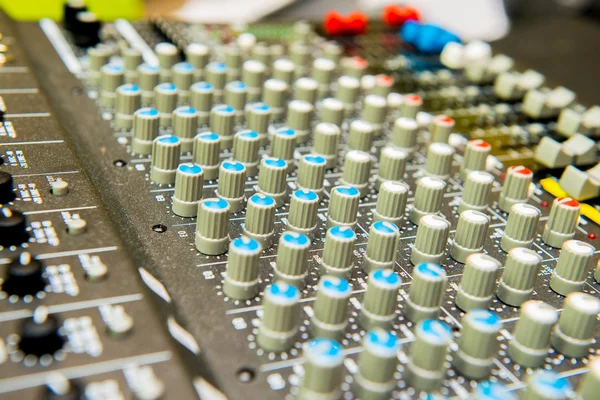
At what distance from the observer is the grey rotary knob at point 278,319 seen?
100cm

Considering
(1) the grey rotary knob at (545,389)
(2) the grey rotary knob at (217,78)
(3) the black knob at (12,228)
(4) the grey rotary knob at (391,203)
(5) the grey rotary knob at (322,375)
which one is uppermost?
(2) the grey rotary knob at (217,78)

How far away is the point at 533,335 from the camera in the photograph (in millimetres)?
1039

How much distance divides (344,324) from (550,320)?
29 centimetres

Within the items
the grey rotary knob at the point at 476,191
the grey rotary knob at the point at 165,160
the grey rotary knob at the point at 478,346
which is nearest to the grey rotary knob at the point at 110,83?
the grey rotary knob at the point at 165,160

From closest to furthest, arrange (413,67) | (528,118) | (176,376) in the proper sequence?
1. (176,376)
2. (528,118)
3. (413,67)

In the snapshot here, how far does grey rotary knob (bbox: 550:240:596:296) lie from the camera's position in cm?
121

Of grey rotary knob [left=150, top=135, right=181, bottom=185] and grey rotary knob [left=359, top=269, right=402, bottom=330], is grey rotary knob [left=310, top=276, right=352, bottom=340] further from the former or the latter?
grey rotary knob [left=150, top=135, right=181, bottom=185]

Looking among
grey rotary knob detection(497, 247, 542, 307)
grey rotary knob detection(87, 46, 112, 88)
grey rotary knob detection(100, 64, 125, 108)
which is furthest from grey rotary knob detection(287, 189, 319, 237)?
grey rotary knob detection(87, 46, 112, 88)

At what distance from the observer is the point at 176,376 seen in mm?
880

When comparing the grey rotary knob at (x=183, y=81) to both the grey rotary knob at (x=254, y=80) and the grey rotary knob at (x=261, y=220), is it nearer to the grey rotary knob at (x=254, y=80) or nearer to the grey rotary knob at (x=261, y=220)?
the grey rotary knob at (x=254, y=80)

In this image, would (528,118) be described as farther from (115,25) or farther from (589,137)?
(115,25)

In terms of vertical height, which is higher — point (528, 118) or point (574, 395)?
point (528, 118)

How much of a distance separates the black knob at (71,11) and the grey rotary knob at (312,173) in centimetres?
98

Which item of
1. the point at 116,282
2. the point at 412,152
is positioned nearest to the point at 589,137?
the point at 412,152
